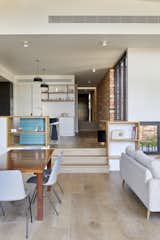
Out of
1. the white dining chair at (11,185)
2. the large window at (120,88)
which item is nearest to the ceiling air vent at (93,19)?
the large window at (120,88)

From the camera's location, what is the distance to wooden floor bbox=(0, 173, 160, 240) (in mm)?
2842

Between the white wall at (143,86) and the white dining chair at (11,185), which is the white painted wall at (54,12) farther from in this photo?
the white dining chair at (11,185)

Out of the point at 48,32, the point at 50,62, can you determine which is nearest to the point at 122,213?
Answer: the point at 48,32

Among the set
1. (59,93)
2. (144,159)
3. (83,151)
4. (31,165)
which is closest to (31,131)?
(83,151)

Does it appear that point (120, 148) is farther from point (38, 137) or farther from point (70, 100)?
point (70, 100)

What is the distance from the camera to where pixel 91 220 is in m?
3.26

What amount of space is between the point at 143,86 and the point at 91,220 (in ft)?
14.5

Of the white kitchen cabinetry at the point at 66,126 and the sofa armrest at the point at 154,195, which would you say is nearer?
the sofa armrest at the point at 154,195

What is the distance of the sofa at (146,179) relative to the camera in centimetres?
322

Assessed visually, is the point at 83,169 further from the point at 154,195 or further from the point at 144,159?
the point at 154,195

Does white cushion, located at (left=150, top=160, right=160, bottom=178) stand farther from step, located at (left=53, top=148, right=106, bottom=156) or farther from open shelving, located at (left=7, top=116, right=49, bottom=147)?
open shelving, located at (left=7, top=116, right=49, bottom=147)

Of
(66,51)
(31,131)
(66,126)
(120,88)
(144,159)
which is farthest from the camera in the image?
(66,126)

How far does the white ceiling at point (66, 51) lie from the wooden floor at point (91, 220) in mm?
3252

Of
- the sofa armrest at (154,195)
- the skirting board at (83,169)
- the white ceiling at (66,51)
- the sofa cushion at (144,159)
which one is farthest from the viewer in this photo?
the skirting board at (83,169)
